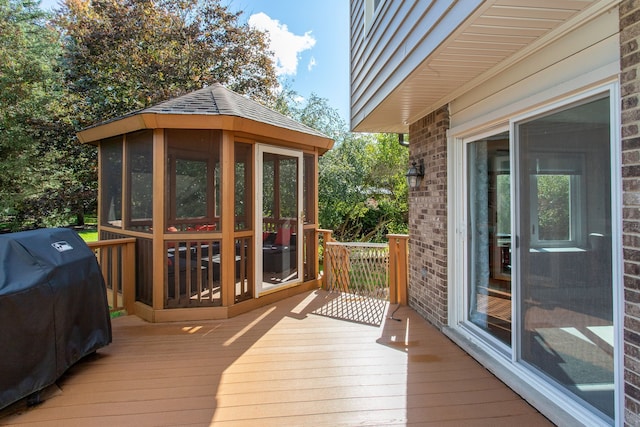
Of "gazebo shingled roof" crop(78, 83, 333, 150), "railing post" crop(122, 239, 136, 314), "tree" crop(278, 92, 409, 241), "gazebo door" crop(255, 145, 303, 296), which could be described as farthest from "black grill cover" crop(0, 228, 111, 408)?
"tree" crop(278, 92, 409, 241)

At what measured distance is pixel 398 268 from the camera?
473cm

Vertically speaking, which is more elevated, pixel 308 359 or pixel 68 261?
pixel 68 261

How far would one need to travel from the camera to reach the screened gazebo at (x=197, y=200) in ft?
13.4

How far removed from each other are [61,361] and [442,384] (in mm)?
2650

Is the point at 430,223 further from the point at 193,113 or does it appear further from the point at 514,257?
the point at 193,113

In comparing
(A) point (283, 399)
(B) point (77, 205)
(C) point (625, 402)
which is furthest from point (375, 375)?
(B) point (77, 205)

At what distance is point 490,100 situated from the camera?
288cm

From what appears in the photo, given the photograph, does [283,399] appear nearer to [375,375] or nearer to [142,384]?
[375,375]

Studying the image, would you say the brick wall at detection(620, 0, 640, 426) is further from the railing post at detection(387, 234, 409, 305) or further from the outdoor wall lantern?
the railing post at detection(387, 234, 409, 305)

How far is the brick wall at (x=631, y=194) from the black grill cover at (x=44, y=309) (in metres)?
3.29

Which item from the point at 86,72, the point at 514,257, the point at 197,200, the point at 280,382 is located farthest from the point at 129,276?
the point at 86,72

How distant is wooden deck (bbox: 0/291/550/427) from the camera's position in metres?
2.23

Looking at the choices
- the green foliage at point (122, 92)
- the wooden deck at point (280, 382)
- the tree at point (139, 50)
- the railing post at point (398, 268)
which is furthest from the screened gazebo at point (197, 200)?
the tree at point (139, 50)

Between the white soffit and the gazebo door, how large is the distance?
1.83m
